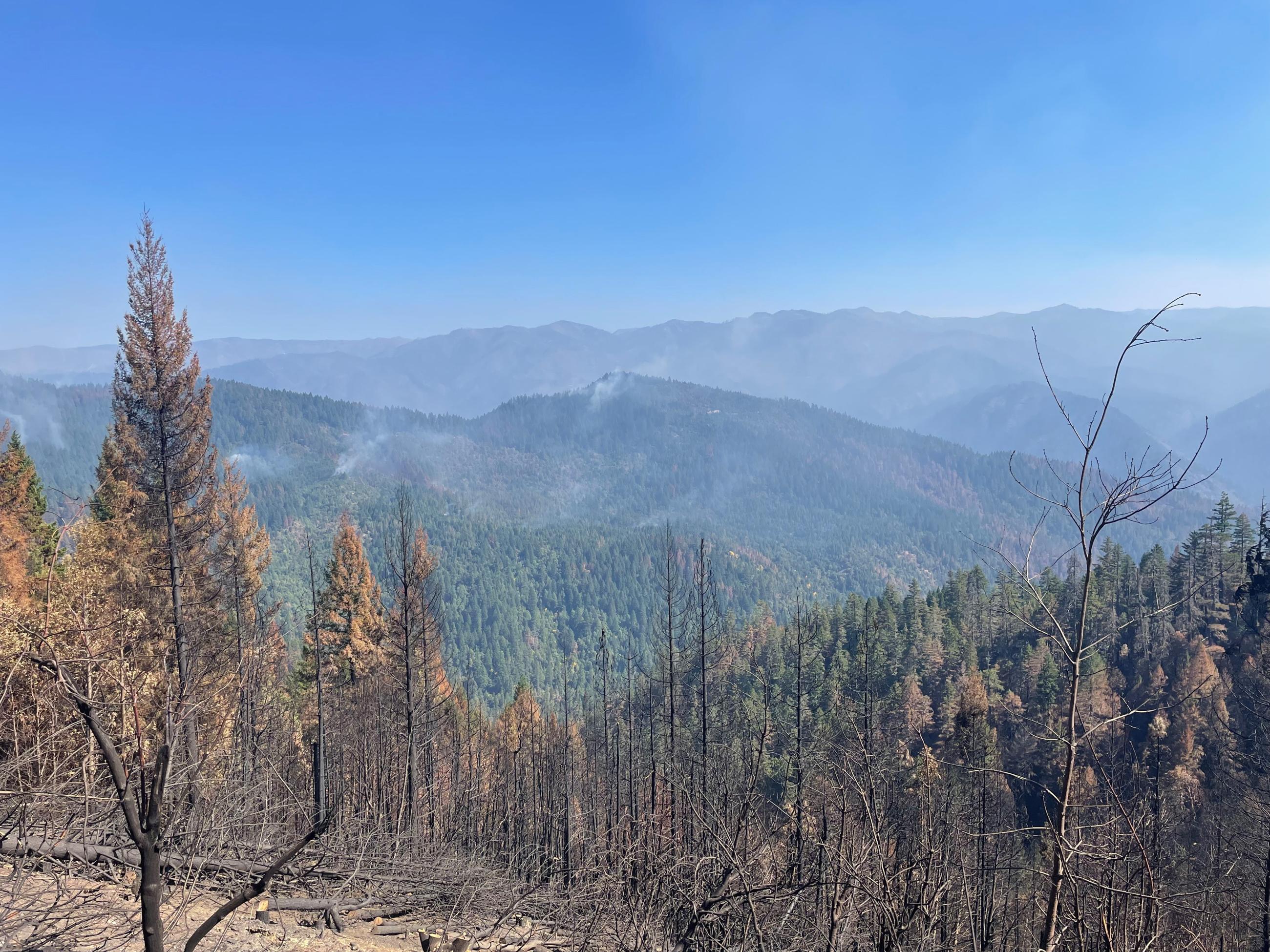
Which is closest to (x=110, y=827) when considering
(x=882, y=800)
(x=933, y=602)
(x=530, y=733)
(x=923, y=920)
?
(x=923, y=920)

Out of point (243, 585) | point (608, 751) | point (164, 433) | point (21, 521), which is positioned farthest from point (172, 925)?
point (608, 751)

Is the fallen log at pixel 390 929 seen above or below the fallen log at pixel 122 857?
below

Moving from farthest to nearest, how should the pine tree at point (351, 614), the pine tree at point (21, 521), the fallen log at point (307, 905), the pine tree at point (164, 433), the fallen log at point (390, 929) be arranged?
the pine tree at point (351, 614) < the pine tree at point (21, 521) < the pine tree at point (164, 433) < the fallen log at point (390, 929) < the fallen log at point (307, 905)

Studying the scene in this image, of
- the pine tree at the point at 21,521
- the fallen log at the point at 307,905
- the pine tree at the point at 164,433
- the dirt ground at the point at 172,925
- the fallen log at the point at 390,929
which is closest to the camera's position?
the dirt ground at the point at 172,925

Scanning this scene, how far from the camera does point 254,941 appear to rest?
7.11 m

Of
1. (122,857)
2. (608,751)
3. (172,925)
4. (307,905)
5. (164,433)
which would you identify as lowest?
(608,751)

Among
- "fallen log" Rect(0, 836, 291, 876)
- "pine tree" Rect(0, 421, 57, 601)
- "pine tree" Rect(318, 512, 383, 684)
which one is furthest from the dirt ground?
"pine tree" Rect(318, 512, 383, 684)

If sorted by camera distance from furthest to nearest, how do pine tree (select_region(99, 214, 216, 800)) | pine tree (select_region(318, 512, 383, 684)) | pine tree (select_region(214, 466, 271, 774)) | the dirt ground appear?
pine tree (select_region(318, 512, 383, 684)), pine tree (select_region(214, 466, 271, 774)), pine tree (select_region(99, 214, 216, 800)), the dirt ground

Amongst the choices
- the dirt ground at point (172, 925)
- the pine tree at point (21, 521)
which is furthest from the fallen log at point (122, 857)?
the pine tree at point (21, 521)

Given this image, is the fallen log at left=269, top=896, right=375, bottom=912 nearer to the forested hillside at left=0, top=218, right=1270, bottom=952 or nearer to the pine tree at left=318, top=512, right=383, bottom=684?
the forested hillside at left=0, top=218, right=1270, bottom=952

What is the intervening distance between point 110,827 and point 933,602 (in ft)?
241

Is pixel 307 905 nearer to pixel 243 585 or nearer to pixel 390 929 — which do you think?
pixel 390 929

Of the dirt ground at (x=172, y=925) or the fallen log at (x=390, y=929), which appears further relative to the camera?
the fallen log at (x=390, y=929)

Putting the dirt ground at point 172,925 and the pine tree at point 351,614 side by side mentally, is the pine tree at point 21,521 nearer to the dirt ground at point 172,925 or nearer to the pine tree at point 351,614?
the pine tree at point 351,614
